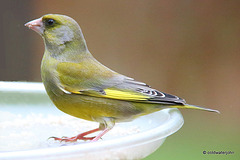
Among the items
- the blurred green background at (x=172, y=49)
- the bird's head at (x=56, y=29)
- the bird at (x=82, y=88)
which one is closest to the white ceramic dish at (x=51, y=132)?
the bird at (x=82, y=88)

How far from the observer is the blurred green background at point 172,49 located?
315cm

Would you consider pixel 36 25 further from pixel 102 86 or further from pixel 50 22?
pixel 102 86

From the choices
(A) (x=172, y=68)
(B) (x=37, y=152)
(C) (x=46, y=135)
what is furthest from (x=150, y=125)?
(A) (x=172, y=68)

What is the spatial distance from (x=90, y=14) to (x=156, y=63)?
0.62 meters

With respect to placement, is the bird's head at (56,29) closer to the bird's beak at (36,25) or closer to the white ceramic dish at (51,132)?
the bird's beak at (36,25)

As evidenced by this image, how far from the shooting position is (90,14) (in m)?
3.14

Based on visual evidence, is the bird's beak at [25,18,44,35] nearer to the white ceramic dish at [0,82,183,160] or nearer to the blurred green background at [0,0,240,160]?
the white ceramic dish at [0,82,183,160]

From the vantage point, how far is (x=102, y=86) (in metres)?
1.52

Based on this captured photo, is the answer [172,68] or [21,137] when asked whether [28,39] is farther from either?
[21,137]

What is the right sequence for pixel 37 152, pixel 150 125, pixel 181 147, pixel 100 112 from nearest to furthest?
pixel 37 152 < pixel 100 112 < pixel 150 125 < pixel 181 147

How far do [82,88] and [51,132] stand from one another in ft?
0.79

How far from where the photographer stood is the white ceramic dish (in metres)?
1.06

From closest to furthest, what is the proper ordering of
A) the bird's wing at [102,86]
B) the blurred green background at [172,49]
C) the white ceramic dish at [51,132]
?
1. the white ceramic dish at [51,132]
2. the bird's wing at [102,86]
3. the blurred green background at [172,49]

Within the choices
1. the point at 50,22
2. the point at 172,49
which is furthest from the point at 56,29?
the point at 172,49
